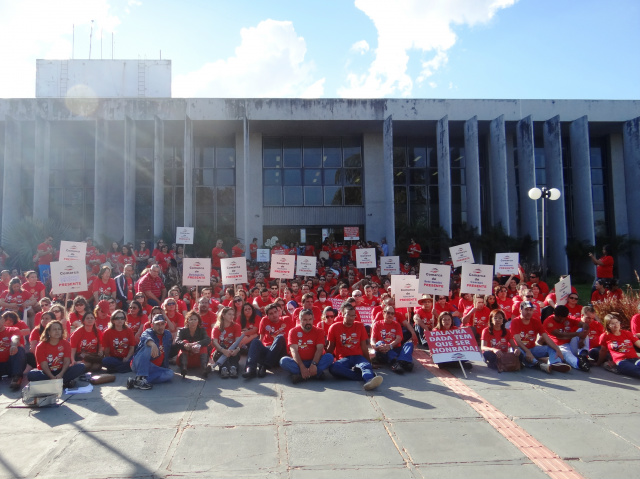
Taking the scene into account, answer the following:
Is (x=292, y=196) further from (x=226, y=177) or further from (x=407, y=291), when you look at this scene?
(x=407, y=291)

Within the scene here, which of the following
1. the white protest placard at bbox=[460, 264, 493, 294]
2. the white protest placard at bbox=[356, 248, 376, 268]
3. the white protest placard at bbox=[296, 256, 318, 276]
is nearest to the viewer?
the white protest placard at bbox=[460, 264, 493, 294]

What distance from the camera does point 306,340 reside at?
24.9ft

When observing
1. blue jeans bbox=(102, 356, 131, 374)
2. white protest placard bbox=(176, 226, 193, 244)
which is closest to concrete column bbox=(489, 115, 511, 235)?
white protest placard bbox=(176, 226, 193, 244)

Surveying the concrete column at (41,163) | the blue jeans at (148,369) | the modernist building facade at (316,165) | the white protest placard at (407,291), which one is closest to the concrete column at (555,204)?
the modernist building facade at (316,165)

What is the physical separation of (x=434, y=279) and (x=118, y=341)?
5.94 m

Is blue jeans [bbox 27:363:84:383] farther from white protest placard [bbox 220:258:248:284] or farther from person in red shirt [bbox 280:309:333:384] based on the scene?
white protest placard [bbox 220:258:248:284]

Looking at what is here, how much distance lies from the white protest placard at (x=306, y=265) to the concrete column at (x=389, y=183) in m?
8.76

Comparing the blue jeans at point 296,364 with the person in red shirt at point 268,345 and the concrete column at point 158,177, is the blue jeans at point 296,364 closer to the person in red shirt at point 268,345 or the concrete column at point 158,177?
the person in red shirt at point 268,345

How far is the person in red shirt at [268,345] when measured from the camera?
761 centimetres

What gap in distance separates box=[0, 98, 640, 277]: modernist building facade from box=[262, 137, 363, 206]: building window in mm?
54

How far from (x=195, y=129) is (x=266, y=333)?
16386mm

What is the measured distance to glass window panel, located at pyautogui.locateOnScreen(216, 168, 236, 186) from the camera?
77.3 feet

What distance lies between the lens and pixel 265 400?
20.8 feet

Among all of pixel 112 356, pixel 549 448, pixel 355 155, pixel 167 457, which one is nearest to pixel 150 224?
pixel 355 155
